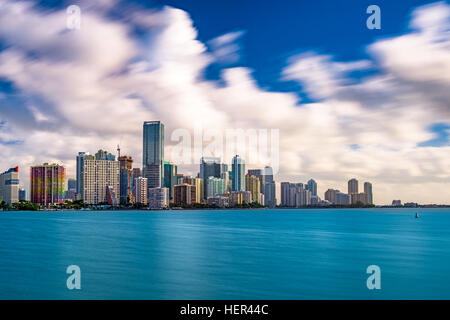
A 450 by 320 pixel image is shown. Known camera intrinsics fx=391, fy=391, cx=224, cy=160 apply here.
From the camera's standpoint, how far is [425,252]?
2149 inches

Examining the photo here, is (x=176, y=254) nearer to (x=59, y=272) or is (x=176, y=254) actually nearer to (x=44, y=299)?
(x=59, y=272)

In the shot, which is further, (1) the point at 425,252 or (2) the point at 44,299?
(1) the point at 425,252

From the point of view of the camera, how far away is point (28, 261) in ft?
146

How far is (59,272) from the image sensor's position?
38000 mm

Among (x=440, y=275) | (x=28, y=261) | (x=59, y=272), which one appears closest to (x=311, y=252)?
(x=440, y=275)

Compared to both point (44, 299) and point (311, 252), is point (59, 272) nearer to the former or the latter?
point (44, 299)

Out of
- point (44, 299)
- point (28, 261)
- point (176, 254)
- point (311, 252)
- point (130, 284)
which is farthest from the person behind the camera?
point (311, 252)
